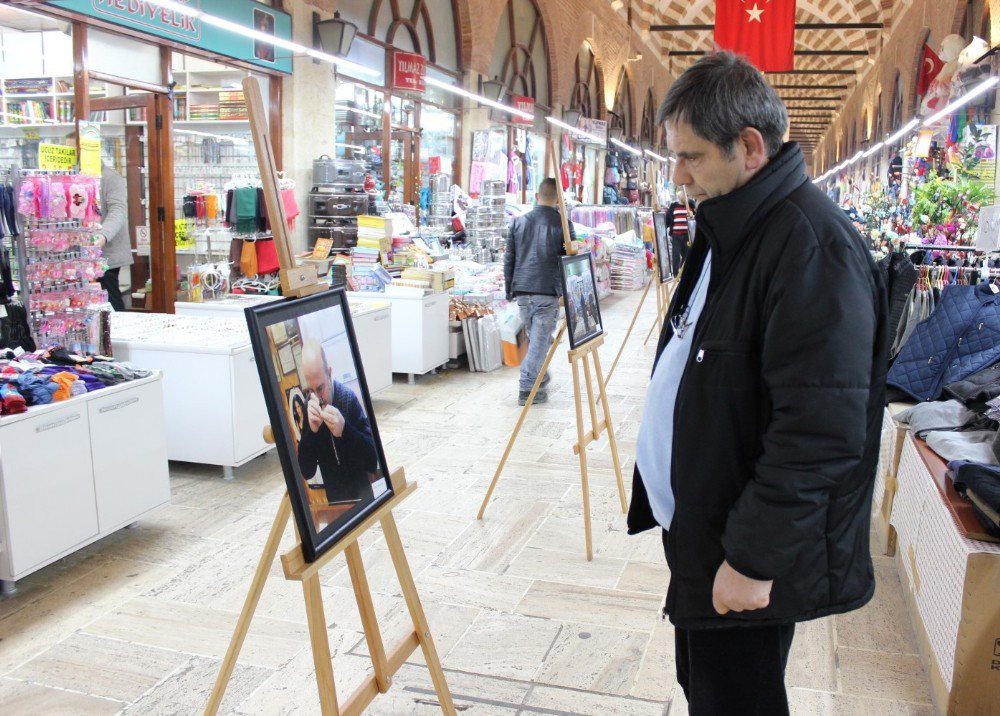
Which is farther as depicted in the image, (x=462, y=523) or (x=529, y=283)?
(x=529, y=283)

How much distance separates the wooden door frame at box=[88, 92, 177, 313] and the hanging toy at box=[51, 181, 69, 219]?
2517 mm

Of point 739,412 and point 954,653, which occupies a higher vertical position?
point 739,412

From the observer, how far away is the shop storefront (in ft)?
19.8

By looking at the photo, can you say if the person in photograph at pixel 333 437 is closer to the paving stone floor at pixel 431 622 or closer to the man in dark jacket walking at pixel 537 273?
the paving stone floor at pixel 431 622

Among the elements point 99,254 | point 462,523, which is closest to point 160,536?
point 462,523

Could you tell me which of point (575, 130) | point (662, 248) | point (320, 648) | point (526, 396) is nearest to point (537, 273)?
point (526, 396)

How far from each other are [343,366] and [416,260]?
5926mm

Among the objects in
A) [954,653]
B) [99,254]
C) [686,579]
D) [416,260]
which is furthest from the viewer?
[416,260]

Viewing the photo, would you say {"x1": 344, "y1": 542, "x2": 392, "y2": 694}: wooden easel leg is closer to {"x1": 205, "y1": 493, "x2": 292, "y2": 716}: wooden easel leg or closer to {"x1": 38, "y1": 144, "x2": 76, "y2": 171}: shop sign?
{"x1": 205, "y1": 493, "x2": 292, "y2": 716}: wooden easel leg

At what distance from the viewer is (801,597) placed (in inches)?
61.9

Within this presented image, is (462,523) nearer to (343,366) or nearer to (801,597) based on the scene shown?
(343,366)

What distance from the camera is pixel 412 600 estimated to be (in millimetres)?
2213

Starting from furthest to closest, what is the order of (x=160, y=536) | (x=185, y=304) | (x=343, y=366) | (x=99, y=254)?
(x=185, y=304) < (x=99, y=254) < (x=160, y=536) < (x=343, y=366)

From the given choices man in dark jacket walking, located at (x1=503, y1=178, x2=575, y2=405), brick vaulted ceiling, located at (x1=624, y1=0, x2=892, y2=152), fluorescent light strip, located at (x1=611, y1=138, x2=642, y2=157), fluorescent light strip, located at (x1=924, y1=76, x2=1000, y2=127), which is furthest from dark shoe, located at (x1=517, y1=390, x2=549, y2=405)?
fluorescent light strip, located at (x1=611, y1=138, x2=642, y2=157)
